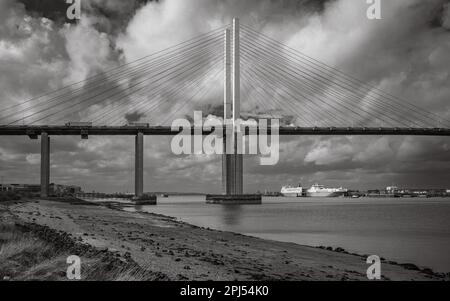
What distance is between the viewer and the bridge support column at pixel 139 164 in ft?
287

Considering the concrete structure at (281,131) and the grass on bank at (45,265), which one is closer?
the grass on bank at (45,265)

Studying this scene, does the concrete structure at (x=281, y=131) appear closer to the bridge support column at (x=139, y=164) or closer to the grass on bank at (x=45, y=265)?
the bridge support column at (x=139, y=164)

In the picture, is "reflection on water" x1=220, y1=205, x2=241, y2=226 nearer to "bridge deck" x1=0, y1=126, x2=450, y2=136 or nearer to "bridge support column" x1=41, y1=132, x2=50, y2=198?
"bridge deck" x1=0, y1=126, x2=450, y2=136

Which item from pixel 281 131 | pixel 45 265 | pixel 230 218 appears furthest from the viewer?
pixel 281 131

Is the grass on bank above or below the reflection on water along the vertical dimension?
above

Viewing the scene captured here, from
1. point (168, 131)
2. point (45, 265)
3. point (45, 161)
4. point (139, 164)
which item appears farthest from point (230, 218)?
point (45, 161)

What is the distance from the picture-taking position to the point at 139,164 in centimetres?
8738

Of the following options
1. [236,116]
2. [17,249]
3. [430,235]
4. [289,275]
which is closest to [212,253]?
[289,275]

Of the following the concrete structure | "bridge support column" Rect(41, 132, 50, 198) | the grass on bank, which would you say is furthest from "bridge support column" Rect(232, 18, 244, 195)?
the grass on bank

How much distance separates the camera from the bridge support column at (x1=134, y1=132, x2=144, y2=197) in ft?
287

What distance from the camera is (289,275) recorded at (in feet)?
37.4

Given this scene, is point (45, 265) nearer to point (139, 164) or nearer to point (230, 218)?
point (230, 218)

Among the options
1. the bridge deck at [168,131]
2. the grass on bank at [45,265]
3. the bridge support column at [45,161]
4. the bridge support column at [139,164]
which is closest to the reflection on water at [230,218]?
the grass on bank at [45,265]

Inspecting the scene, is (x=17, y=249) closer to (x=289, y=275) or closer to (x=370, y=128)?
(x=289, y=275)
